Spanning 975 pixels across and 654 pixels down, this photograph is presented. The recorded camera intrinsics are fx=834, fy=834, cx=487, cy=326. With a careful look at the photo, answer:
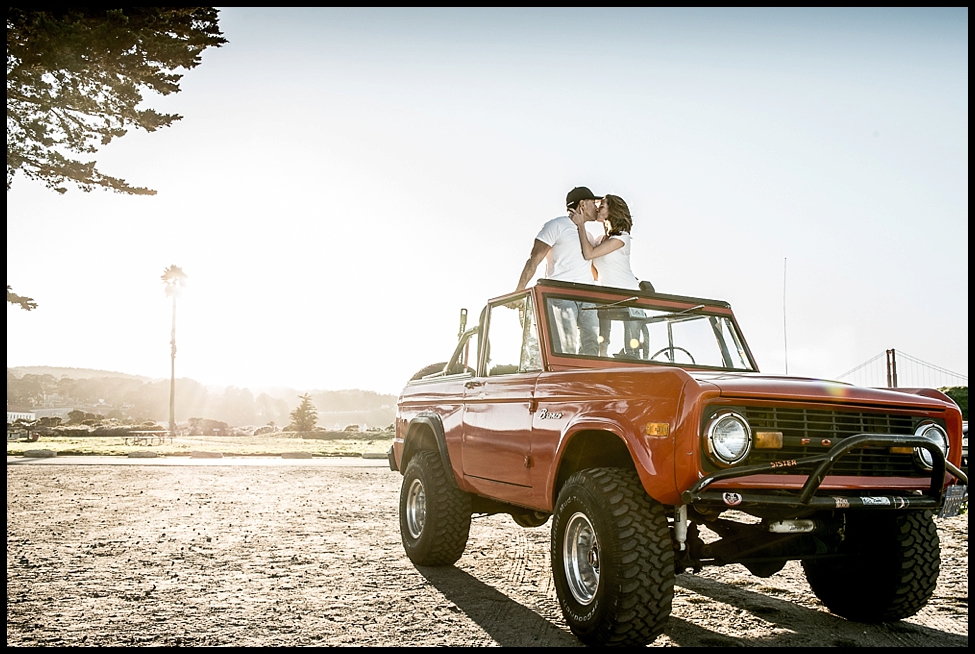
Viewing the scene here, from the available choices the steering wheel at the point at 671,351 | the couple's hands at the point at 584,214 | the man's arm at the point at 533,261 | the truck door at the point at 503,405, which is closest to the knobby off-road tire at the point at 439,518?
the truck door at the point at 503,405

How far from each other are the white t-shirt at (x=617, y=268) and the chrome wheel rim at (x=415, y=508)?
241cm

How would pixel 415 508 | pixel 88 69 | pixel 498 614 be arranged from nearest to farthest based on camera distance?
pixel 498 614, pixel 415 508, pixel 88 69

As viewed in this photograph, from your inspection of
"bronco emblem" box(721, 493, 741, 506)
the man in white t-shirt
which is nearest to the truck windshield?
the man in white t-shirt

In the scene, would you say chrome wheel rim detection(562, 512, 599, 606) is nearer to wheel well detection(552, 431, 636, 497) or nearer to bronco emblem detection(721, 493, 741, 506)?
wheel well detection(552, 431, 636, 497)

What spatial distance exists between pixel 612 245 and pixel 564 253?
40 centimetres

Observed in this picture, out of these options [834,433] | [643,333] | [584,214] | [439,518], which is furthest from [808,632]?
[584,214]

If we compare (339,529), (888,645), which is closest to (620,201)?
(888,645)

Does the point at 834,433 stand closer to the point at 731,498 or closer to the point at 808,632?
the point at 731,498

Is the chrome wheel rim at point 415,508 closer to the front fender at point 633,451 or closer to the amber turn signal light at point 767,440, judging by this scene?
the front fender at point 633,451

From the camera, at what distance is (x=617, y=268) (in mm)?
6918

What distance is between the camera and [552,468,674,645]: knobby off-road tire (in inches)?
174

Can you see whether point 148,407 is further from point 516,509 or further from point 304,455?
point 516,509

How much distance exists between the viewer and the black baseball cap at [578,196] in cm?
694

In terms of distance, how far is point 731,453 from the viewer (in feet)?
14.4
